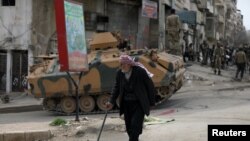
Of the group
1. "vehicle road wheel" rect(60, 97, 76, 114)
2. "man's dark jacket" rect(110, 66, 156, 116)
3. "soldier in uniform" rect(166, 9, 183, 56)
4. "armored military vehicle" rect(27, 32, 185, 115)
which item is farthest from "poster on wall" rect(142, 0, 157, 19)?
"man's dark jacket" rect(110, 66, 156, 116)

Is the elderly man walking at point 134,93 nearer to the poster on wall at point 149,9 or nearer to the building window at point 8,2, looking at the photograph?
the building window at point 8,2

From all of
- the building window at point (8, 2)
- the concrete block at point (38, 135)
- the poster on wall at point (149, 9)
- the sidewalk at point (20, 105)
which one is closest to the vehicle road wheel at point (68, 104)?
the sidewalk at point (20, 105)

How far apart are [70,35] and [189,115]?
404 cm

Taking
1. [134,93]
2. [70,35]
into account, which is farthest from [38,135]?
[134,93]

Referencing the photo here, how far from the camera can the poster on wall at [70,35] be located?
11.8 meters

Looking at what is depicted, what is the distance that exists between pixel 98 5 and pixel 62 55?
1825 cm

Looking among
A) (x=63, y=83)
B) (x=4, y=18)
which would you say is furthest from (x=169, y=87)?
(x=4, y=18)

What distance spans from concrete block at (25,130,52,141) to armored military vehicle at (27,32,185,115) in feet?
21.0

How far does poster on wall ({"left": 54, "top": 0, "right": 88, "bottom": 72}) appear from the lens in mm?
11844

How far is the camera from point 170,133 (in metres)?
10.9

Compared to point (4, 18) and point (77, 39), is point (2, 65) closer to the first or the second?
point (4, 18)

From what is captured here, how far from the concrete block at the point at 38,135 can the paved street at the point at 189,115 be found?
17cm

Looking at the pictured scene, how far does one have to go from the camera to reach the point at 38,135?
11336 millimetres

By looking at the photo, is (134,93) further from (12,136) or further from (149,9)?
(149,9)
